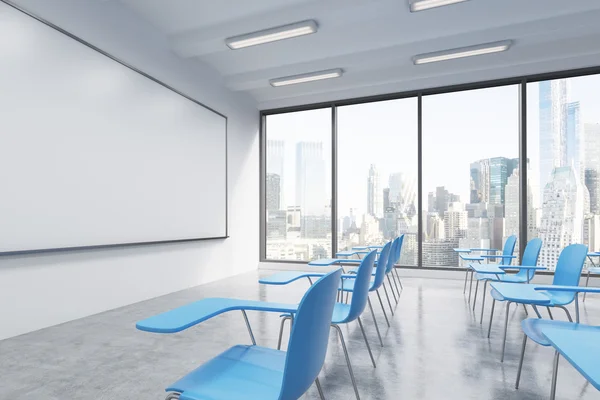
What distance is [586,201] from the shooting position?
571 centimetres

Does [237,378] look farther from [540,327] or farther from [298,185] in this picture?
[298,185]

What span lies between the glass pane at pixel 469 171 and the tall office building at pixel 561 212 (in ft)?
1.47

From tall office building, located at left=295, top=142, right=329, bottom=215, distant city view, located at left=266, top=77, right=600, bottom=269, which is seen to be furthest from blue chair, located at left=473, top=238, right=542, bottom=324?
tall office building, located at left=295, top=142, right=329, bottom=215

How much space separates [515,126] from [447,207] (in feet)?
5.81

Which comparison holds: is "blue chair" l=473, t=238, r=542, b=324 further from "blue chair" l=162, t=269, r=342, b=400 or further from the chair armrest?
"blue chair" l=162, t=269, r=342, b=400

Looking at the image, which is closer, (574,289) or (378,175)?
(574,289)

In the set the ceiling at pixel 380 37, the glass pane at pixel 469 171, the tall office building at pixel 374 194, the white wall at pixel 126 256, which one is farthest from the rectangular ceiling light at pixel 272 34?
the tall office building at pixel 374 194

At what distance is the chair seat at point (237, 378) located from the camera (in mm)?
1226

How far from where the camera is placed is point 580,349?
3.62ft

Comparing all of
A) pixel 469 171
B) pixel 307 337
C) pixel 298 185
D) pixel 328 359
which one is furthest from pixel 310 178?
pixel 307 337

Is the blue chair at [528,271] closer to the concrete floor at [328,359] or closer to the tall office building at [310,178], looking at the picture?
the concrete floor at [328,359]

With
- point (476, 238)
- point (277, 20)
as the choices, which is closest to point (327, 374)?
point (277, 20)

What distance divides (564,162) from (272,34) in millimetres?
5077

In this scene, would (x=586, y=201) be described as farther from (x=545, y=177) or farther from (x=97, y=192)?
(x=97, y=192)
